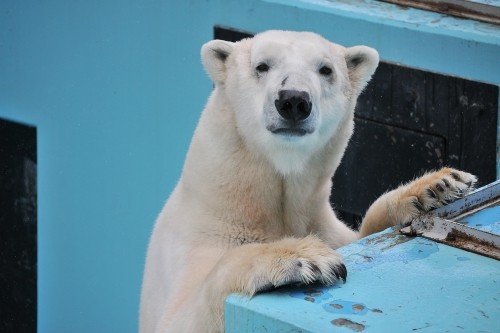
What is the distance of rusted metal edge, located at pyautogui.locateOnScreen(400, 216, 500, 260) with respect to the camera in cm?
298

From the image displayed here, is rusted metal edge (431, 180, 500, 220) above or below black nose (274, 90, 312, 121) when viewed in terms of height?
below

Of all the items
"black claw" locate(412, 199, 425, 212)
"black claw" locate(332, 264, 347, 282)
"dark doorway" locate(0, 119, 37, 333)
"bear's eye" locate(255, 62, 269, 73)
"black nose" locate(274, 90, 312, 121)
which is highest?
"bear's eye" locate(255, 62, 269, 73)

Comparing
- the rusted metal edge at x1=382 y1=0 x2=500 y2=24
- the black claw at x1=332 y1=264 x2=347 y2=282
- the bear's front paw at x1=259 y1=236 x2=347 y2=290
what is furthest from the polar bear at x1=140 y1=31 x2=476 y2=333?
the rusted metal edge at x1=382 y1=0 x2=500 y2=24

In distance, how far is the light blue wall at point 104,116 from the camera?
18.7 ft

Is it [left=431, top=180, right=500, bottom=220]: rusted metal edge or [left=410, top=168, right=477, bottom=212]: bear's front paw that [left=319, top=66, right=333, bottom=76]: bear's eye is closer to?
[left=410, top=168, right=477, bottom=212]: bear's front paw

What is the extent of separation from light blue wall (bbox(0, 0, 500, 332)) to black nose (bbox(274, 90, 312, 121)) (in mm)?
1812

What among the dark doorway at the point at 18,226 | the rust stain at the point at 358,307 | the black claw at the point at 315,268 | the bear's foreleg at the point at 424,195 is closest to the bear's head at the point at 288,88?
the bear's foreleg at the point at 424,195

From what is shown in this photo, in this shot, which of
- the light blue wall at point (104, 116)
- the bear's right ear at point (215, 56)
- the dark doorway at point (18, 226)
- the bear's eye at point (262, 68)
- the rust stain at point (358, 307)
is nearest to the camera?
the rust stain at point (358, 307)

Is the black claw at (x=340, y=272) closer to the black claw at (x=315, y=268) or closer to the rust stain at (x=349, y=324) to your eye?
the black claw at (x=315, y=268)

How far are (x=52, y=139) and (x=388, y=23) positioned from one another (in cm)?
228

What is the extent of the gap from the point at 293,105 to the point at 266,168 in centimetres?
31

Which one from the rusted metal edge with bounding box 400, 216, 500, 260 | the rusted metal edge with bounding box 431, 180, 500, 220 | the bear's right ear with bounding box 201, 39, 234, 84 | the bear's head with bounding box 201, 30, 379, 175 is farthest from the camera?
the bear's right ear with bounding box 201, 39, 234, 84

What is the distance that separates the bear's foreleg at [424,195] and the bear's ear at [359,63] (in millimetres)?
508

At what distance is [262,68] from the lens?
3.71 m
